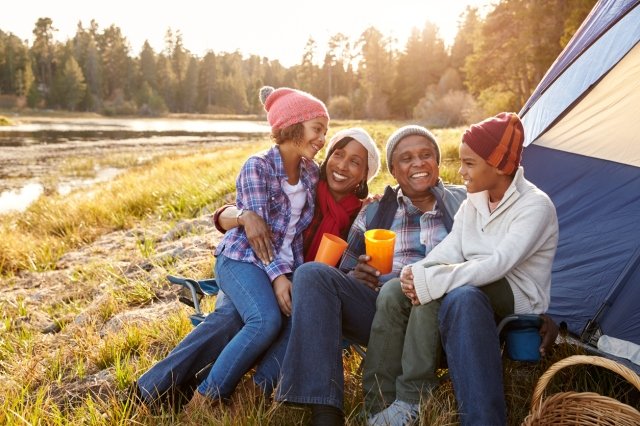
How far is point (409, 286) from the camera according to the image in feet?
6.41

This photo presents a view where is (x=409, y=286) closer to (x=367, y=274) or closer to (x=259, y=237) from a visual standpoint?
(x=367, y=274)

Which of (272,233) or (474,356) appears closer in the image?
(474,356)

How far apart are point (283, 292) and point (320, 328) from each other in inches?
15.7

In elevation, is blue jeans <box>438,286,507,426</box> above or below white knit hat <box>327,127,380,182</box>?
below

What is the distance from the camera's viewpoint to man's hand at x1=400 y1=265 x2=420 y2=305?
195 cm

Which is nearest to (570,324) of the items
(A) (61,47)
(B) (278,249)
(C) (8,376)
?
(B) (278,249)

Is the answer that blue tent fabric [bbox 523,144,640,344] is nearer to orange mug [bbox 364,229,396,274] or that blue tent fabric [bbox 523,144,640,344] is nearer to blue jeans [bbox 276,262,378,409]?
orange mug [bbox 364,229,396,274]

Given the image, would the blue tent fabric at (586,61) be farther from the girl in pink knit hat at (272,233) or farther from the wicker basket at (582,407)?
the wicker basket at (582,407)

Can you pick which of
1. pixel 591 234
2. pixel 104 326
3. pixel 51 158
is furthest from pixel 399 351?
pixel 51 158

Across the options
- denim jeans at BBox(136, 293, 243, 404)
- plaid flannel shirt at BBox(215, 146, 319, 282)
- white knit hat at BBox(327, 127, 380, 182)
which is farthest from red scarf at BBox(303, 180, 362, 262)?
denim jeans at BBox(136, 293, 243, 404)

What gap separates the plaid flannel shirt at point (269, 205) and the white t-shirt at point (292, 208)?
0.02 meters

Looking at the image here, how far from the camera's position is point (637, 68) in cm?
273

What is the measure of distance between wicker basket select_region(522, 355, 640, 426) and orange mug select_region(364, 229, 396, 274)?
2.59 feet

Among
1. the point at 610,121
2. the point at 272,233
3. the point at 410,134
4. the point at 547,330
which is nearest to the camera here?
the point at 547,330
